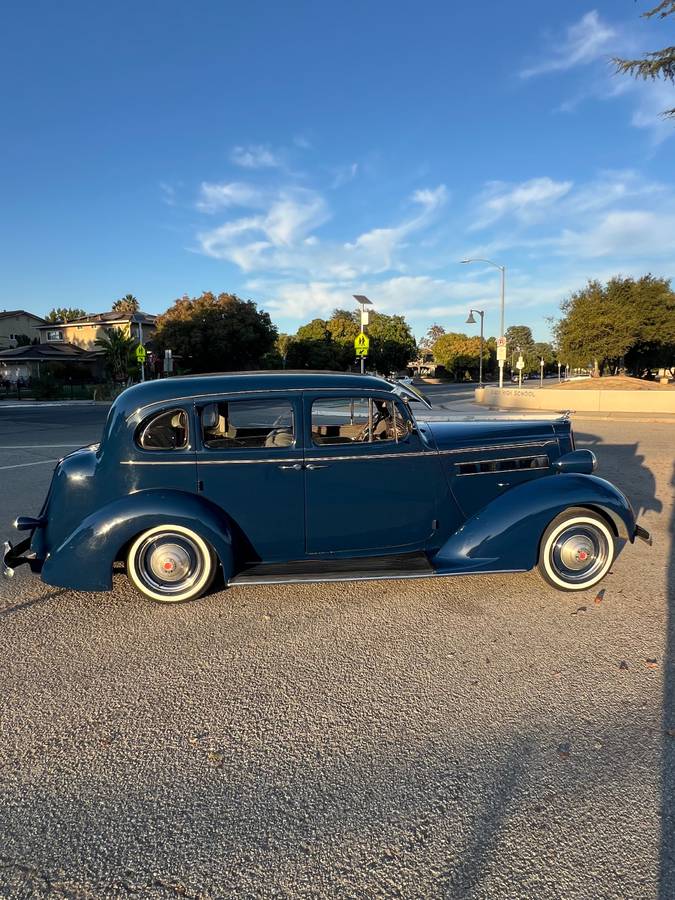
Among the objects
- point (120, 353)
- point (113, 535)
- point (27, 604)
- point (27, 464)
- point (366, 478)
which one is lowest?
point (27, 604)

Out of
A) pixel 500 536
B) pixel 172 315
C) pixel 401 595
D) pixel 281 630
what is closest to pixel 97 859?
pixel 281 630

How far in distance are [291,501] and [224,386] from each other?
1.02m

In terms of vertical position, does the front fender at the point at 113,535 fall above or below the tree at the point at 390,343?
below

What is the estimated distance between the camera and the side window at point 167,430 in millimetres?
4027

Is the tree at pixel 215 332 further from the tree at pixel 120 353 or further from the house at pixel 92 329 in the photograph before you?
the house at pixel 92 329

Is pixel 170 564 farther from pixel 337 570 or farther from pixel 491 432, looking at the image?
pixel 491 432

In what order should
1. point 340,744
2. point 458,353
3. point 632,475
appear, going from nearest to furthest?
point 340,744
point 632,475
point 458,353

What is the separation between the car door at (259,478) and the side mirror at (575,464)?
224cm

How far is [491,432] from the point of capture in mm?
4578

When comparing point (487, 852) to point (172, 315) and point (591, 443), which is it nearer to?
point (591, 443)

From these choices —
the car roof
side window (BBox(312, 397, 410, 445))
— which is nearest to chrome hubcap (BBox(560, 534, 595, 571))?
side window (BBox(312, 397, 410, 445))

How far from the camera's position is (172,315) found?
42.9 m

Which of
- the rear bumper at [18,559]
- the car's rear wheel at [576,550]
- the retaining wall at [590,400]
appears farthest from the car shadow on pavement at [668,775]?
the retaining wall at [590,400]

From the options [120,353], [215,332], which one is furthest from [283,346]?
[120,353]
